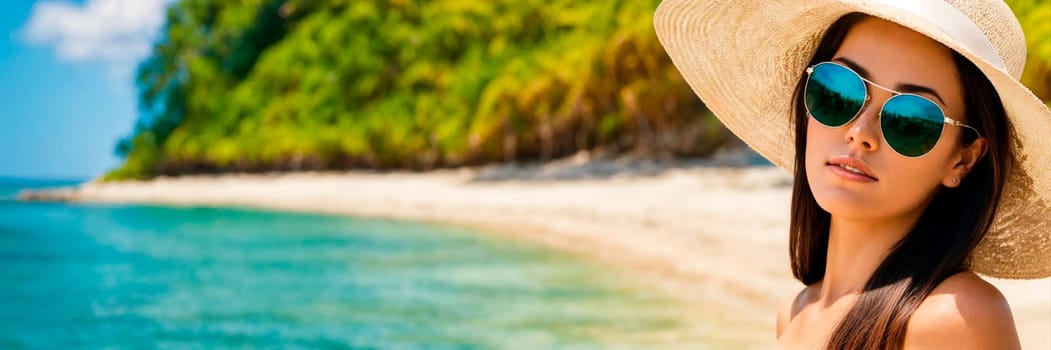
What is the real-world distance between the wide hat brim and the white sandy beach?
9.32 feet

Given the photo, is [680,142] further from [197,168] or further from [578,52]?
[197,168]

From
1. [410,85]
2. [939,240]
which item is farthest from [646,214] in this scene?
[410,85]

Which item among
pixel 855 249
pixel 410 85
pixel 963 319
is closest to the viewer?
pixel 963 319

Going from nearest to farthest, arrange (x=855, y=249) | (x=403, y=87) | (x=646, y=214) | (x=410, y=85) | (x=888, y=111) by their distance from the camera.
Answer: (x=888, y=111) < (x=855, y=249) < (x=646, y=214) < (x=410, y=85) < (x=403, y=87)

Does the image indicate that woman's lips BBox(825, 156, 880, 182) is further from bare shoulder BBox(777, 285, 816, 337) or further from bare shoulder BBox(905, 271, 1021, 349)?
bare shoulder BBox(777, 285, 816, 337)

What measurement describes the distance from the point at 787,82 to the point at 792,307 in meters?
0.39

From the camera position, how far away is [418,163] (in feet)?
88.5

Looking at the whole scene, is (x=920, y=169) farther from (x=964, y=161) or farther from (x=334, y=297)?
(x=334, y=297)

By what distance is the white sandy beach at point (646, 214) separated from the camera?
6.45m

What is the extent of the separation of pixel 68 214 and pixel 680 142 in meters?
16.1

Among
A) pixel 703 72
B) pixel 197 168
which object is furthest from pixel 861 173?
pixel 197 168

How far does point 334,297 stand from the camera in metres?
8.35

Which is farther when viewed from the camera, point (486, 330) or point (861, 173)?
point (486, 330)

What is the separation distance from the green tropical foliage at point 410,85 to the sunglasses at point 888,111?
7.40 metres
